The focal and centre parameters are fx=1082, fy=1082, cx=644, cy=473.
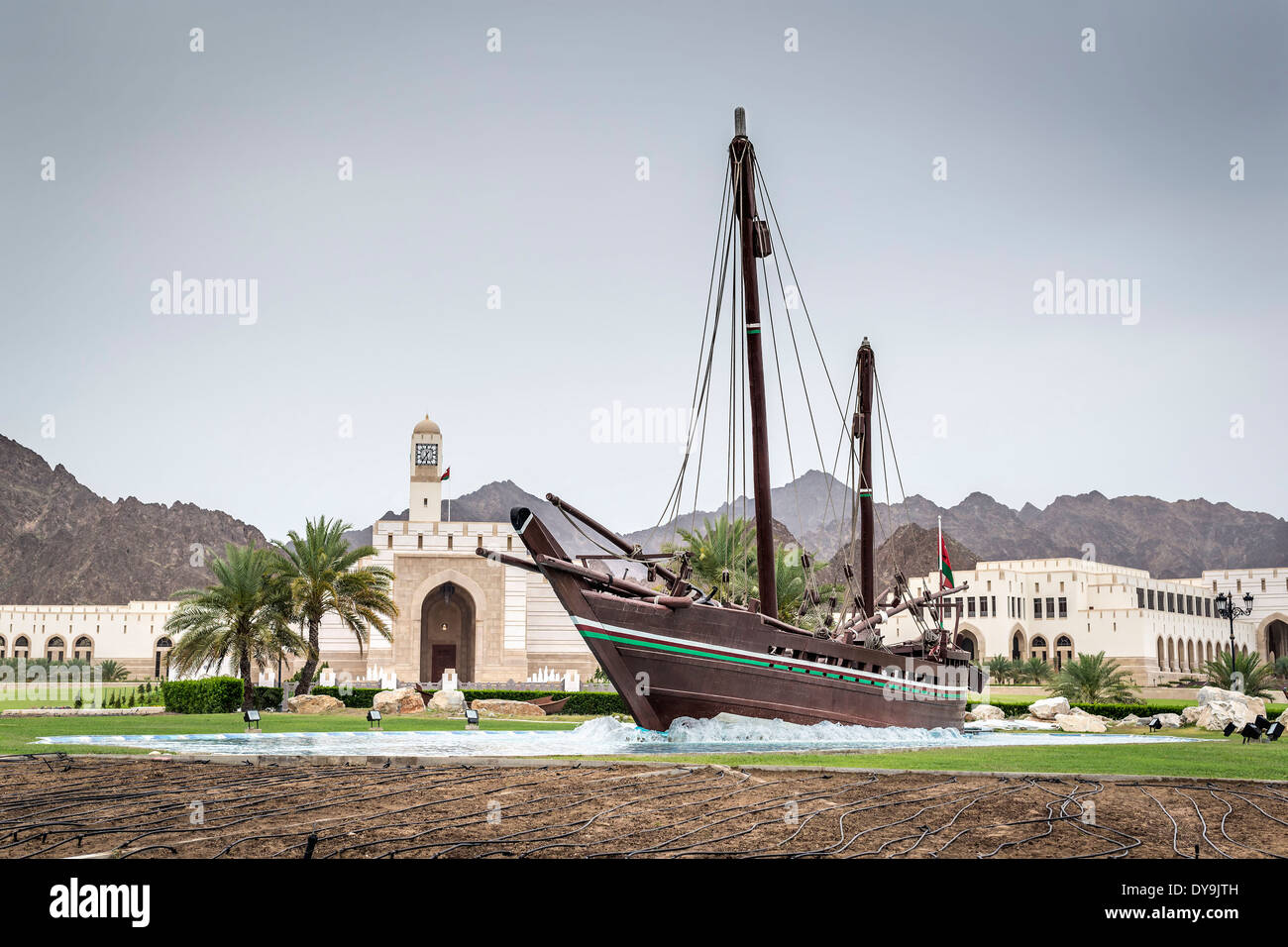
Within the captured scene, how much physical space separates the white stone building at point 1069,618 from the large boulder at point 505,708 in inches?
1687

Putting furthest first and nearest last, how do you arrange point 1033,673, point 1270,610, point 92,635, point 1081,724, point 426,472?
point 92,635, point 1270,610, point 1033,673, point 426,472, point 1081,724

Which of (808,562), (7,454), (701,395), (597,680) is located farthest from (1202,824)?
(7,454)

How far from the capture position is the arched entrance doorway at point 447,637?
5250 cm

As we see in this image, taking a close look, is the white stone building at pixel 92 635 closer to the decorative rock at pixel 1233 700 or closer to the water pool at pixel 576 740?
the water pool at pixel 576 740

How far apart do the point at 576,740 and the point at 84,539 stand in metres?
162

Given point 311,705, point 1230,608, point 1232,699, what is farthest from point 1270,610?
point 311,705

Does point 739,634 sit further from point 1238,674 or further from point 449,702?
point 1238,674

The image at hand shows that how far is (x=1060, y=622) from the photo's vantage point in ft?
231

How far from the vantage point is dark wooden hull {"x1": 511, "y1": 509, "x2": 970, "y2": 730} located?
17750 millimetres

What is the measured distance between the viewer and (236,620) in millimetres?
30141

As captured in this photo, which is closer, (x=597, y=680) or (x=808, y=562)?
(x=808, y=562)

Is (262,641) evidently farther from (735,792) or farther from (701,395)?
(735,792)

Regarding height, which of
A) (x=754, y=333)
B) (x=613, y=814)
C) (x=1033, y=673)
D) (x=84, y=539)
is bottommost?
(x=1033, y=673)

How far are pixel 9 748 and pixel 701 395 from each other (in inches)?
524
